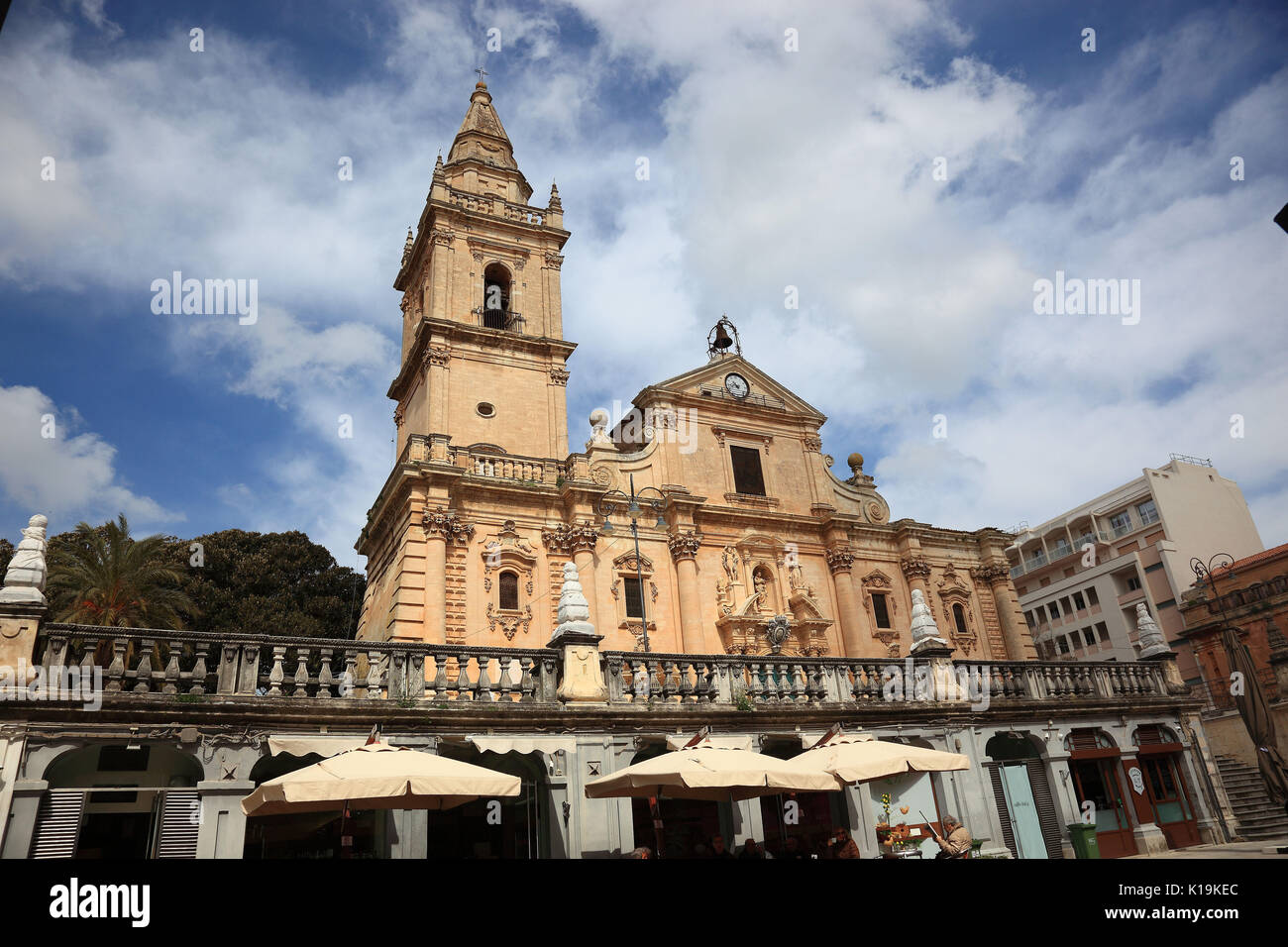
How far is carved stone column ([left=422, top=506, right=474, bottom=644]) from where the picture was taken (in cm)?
2389

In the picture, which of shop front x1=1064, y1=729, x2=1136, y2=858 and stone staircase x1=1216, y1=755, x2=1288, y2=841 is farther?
stone staircase x1=1216, y1=755, x2=1288, y2=841

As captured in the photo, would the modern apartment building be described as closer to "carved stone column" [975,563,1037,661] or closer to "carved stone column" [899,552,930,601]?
"carved stone column" [975,563,1037,661]

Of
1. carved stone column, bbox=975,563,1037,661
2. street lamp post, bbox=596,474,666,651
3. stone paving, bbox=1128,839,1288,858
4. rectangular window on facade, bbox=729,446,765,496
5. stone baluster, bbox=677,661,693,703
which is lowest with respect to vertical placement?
stone paving, bbox=1128,839,1288,858

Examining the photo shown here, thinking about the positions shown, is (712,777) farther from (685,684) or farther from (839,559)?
(839,559)

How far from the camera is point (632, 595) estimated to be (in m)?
27.6

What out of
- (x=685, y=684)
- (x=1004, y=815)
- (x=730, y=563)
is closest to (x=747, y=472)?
(x=730, y=563)

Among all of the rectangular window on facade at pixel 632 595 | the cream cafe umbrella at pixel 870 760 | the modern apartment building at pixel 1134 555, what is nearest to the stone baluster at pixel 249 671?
the cream cafe umbrella at pixel 870 760

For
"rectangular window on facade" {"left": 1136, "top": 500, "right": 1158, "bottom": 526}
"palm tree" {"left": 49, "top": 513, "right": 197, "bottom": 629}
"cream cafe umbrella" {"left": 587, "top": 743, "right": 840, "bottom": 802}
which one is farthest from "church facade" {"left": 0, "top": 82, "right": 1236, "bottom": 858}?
"rectangular window on facade" {"left": 1136, "top": 500, "right": 1158, "bottom": 526}

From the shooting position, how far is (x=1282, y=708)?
27.2m

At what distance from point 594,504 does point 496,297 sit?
10253 millimetres

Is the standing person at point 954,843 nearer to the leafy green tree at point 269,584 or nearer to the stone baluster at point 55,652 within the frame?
the stone baluster at point 55,652

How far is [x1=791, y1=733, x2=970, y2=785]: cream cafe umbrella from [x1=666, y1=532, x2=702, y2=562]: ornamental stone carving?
590 inches
